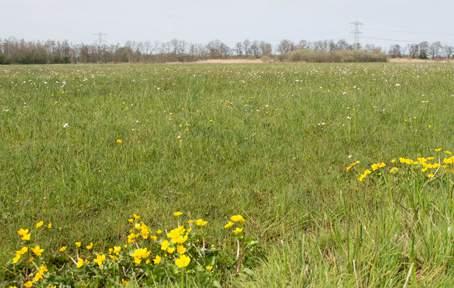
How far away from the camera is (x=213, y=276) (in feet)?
6.68

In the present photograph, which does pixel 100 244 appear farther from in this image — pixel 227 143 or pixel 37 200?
pixel 227 143

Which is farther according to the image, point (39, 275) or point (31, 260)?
point (31, 260)

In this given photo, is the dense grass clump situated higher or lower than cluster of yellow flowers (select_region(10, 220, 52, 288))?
higher

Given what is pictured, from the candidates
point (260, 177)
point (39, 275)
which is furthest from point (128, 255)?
point (260, 177)

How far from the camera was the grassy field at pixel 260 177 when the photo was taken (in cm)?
202

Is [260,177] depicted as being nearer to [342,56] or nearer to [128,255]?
[128,255]

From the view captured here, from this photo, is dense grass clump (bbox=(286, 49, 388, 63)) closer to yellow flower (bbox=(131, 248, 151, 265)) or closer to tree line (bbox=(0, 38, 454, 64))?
tree line (bbox=(0, 38, 454, 64))

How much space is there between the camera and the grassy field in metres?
2.02

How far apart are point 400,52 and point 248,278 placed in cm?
11743

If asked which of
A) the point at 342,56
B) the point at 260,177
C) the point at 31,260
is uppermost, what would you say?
the point at 342,56

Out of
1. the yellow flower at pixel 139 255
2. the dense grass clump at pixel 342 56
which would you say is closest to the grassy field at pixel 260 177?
the yellow flower at pixel 139 255

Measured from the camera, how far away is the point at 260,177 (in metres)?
3.75

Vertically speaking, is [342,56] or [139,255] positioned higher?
[342,56]

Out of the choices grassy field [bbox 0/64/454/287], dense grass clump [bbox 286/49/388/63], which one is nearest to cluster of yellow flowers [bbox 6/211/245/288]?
grassy field [bbox 0/64/454/287]
